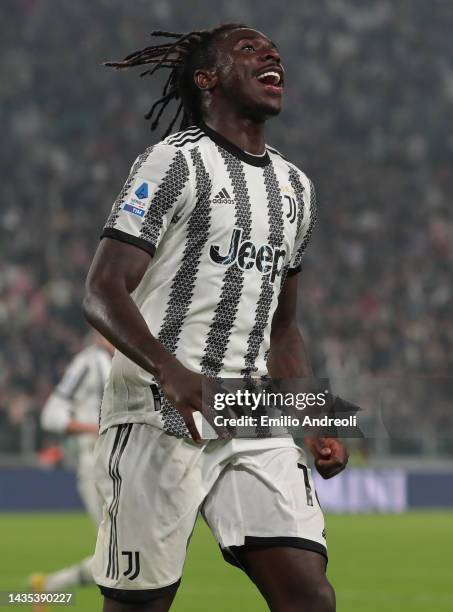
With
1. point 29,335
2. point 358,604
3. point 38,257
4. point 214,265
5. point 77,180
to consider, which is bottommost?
point 358,604

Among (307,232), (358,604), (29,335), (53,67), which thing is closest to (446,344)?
(29,335)

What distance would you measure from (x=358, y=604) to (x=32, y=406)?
396 inches

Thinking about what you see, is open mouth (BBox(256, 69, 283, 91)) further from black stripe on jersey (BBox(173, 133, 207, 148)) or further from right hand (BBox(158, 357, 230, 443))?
right hand (BBox(158, 357, 230, 443))

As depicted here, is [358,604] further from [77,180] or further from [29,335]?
[77,180]

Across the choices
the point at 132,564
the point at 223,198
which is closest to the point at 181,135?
the point at 223,198

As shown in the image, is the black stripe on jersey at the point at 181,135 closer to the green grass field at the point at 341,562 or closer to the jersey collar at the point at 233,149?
the jersey collar at the point at 233,149

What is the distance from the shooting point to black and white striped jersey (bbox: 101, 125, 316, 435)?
3863mm

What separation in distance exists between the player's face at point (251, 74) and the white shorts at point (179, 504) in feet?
3.23

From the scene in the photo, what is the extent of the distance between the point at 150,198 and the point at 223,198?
24 cm

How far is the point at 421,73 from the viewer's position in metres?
25.6

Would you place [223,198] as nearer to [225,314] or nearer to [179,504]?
[225,314]

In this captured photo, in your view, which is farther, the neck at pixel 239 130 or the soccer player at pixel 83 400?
the soccer player at pixel 83 400

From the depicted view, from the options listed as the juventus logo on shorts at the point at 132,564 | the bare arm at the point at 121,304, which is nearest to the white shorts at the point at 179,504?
the juventus logo on shorts at the point at 132,564

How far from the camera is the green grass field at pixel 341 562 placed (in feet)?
29.8
